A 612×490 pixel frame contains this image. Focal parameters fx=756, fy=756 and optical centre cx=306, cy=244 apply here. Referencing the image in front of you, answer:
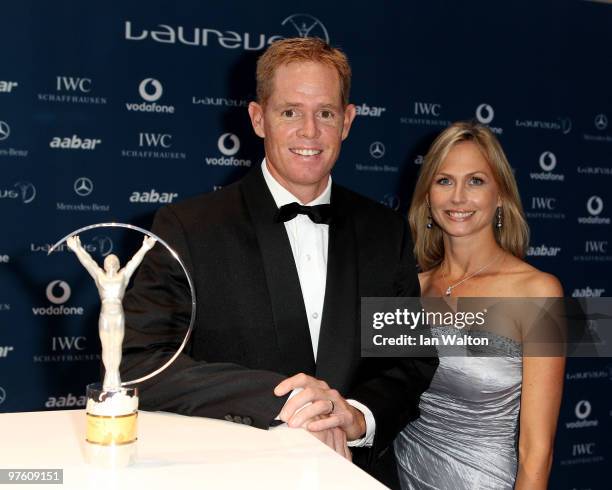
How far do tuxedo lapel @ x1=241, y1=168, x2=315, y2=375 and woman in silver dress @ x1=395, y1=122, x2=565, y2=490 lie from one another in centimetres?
120

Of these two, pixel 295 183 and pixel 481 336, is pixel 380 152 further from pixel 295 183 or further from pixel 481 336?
pixel 295 183

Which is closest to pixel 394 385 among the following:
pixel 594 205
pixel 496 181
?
pixel 496 181

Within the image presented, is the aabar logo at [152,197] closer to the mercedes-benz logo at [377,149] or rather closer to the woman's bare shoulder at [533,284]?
the mercedes-benz logo at [377,149]

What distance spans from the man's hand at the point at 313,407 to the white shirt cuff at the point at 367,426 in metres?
0.08

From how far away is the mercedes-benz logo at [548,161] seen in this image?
575cm

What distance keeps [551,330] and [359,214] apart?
1154mm

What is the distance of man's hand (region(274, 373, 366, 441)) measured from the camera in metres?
1.65

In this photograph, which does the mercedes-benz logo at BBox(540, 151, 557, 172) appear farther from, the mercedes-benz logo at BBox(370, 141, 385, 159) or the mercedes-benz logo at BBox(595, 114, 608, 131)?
the mercedes-benz logo at BBox(370, 141, 385, 159)

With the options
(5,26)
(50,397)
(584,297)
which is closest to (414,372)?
(50,397)

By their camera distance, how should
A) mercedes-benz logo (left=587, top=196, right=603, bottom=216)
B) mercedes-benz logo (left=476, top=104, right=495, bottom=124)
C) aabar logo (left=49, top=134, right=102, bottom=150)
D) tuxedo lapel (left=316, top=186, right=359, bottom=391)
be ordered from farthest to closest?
mercedes-benz logo (left=587, top=196, right=603, bottom=216) → mercedes-benz logo (left=476, top=104, right=495, bottom=124) → aabar logo (left=49, top=134, right=102, bottom=150) → tuxedo lapel (left=316, top=186, right=359, bottom=391)

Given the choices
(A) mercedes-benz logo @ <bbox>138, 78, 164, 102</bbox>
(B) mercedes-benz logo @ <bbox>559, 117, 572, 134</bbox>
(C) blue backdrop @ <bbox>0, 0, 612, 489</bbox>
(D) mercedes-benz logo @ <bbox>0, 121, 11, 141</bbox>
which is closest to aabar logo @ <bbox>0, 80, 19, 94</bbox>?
(C) blue backdrop @ <bbox>0, 0, 612, 489</bbox>

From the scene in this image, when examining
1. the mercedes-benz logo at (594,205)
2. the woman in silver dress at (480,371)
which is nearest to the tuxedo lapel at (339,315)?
the woman in silver dress at (480,371)

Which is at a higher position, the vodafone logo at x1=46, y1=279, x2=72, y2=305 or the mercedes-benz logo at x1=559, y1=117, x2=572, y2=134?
the mercedes-benz logo at x1=559, y1=117, x2=572, y2=134

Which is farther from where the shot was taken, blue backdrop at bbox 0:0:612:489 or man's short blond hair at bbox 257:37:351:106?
blue backdrop at bbox 0:0:612:489
